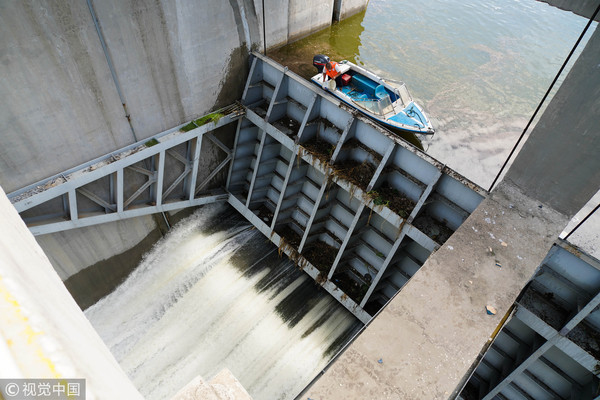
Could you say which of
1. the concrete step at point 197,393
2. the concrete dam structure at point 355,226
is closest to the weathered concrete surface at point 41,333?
the concrete dam structure at point 355,226

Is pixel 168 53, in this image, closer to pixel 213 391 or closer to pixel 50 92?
pixel 50 92

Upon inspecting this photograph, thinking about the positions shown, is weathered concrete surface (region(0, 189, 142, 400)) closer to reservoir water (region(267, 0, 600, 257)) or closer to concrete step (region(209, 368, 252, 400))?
concrete step (region(209, 368, 252, 400))

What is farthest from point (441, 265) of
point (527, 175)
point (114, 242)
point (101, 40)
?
point (114, 242)

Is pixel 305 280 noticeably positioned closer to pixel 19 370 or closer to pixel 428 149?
pixel 428 149

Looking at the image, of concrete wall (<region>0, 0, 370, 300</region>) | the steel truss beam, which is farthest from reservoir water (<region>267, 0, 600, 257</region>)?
the steel truss beam

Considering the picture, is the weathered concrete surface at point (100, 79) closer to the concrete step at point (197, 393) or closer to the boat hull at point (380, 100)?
the boat hull at point (380, 100)

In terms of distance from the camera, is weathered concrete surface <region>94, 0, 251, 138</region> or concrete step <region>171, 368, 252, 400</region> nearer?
concrete step <region>171, 368, 252, 400</region>
